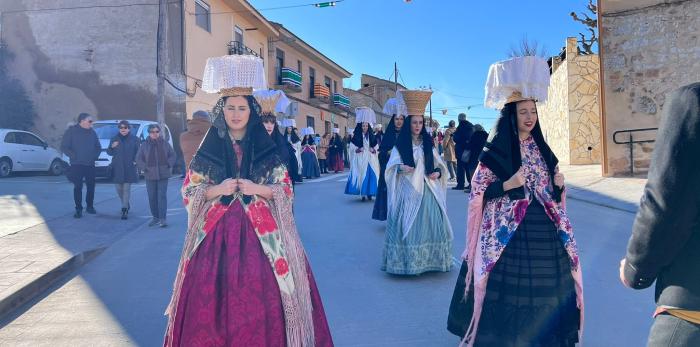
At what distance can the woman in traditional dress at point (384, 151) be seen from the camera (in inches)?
263

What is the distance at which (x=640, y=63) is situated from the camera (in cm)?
1290

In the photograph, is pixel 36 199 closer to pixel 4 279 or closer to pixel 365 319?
pixel 4 279

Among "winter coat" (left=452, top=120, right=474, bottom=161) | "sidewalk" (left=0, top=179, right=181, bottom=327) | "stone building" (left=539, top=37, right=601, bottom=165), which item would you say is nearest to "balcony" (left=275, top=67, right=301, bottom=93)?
"stone building" (left=539, top=37, right=601, bottom=165)

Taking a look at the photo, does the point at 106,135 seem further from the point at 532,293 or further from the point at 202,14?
the point at 532,293

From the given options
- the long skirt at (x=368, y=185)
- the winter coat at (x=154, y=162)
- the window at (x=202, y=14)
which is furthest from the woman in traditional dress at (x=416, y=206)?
the window at (x=202, y=14)

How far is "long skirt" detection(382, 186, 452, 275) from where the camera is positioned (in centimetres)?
543

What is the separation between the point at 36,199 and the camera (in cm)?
1093

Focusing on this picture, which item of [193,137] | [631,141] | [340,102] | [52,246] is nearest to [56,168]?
[52,246]

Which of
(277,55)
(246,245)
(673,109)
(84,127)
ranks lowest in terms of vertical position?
(246,245)

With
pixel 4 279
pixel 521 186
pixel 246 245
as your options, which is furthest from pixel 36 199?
pixel 521 186

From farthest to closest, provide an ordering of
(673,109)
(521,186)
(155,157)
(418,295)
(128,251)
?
(155,157)
(128,251)
(418,295)
(521,186)
(673,109)

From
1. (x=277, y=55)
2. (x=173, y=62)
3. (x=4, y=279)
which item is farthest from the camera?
(x=277, y=55)

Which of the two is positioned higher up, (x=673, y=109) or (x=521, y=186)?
(x=673, y=109)

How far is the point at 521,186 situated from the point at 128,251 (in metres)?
5.55
